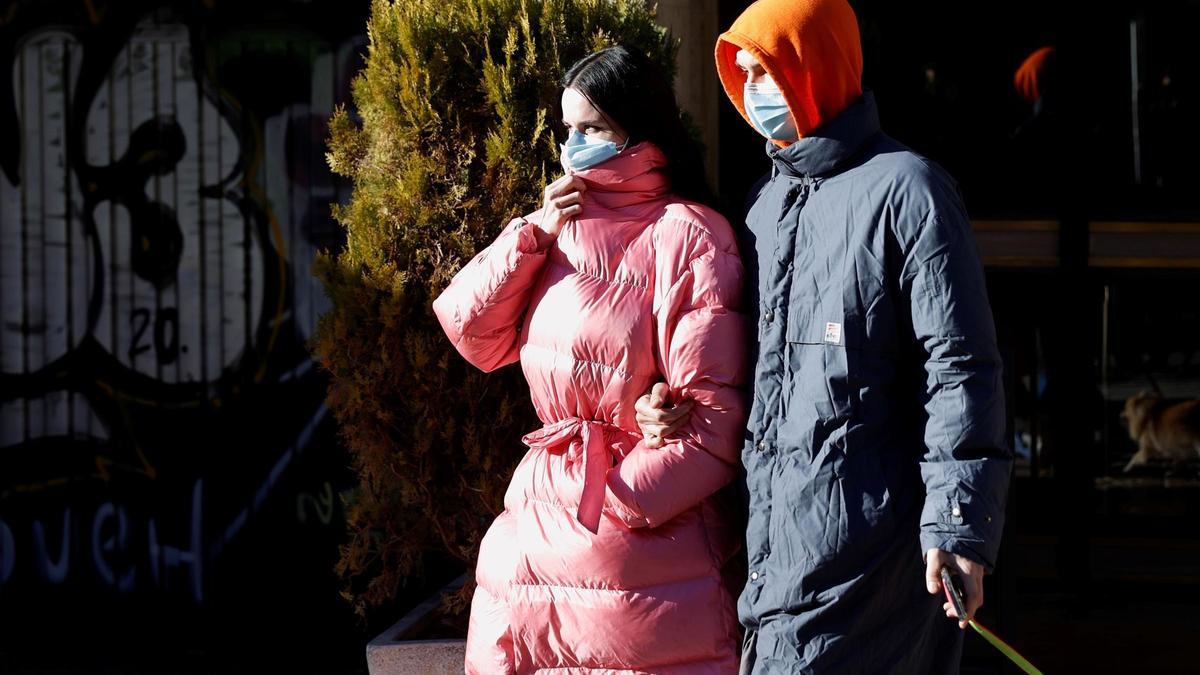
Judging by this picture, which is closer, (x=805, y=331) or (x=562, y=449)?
(x=805, y=331)

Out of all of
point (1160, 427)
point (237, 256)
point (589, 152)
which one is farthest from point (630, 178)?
point (1160, 427)

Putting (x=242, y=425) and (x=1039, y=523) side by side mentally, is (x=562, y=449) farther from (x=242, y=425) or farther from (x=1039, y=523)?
(x=1039, y=523)

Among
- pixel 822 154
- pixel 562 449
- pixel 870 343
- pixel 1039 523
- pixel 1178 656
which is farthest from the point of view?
pixel 1039 523

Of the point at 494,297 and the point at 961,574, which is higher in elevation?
the point at 494,297

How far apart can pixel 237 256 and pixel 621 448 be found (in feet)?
11.1

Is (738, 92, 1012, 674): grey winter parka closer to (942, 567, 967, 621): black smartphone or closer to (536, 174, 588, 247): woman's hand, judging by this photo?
(942, 567, 967, 621): black smartphone

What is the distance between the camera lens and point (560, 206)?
3.08 meters

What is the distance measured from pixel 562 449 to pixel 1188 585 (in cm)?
428

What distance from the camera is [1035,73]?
6.14 metres

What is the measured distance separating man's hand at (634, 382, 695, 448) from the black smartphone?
0.65m

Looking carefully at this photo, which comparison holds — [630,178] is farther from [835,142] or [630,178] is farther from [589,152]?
[835,142]

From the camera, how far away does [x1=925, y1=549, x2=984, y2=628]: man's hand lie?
2.42 m

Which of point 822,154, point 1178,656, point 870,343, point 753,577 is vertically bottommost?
point 1178,656

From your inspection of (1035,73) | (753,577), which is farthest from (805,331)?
(1035,73)
